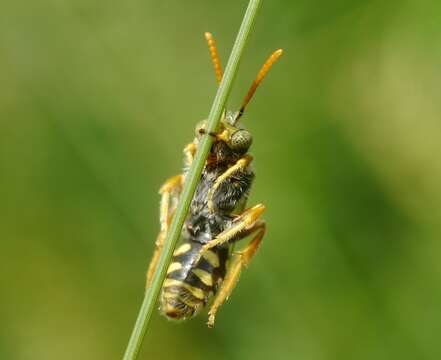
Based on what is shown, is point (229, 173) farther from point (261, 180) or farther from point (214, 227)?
point (261, 180)

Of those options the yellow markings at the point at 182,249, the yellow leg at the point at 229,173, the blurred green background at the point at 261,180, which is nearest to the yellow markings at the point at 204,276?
the yellow markings at the point at 182,249

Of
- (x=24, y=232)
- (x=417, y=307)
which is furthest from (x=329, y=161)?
(x=24, y=232)

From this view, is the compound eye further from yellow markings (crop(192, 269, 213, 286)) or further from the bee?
yellow markings (crop(192, 269, 213, 286))

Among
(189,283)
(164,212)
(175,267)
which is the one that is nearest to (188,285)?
(189,283)

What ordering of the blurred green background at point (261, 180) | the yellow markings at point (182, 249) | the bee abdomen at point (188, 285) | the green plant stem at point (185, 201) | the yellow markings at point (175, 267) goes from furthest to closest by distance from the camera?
the blurred green background at point (261, 180)
the yellow markings at point (182, 249)
the yellow markings at point (175, 267)
the bee abdomen at point (188, 285)
the green plant stem at point (185, 201)

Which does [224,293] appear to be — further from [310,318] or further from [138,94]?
[138,94]

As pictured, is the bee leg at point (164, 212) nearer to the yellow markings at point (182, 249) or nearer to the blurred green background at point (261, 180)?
the yellow markings at point (182, 249)

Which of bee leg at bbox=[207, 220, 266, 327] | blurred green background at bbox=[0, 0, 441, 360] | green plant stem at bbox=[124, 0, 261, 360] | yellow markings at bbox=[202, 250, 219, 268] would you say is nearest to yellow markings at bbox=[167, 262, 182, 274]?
yellow markings at bbox=[202, 250, 219, 268]
